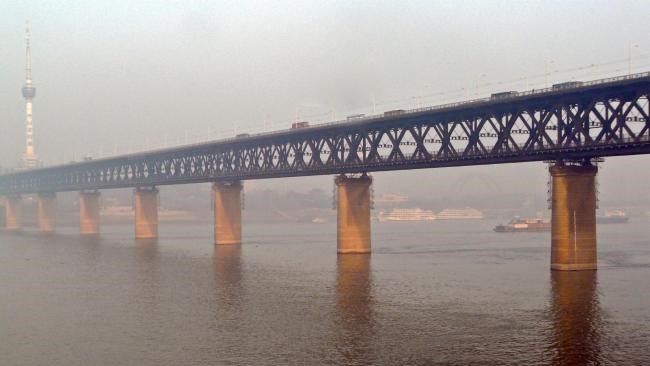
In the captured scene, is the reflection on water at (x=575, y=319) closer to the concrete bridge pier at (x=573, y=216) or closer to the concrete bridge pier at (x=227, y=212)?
the concrete bridge pier at (x=573, y=216)

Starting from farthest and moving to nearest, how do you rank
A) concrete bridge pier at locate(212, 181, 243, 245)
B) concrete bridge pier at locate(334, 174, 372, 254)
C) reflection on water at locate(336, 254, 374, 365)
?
1. concrete bridge pier at locate(212, 181, 243, 245)
2. concrete bridge pier at locate(334, 174, 372, 254)
3. reflection on water at locate(336, 254, 374, 365)

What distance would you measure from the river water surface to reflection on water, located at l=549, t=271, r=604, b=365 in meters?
0.13

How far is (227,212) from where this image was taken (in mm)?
133875

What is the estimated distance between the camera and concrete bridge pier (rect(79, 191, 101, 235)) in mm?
193875

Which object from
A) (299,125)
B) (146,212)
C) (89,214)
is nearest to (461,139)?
(299,125)

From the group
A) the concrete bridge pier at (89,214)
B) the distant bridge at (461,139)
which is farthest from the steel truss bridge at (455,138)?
the concrete bridge pier at (89,214)

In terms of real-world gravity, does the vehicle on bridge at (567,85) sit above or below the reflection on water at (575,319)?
above

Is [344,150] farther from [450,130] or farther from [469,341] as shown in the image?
[469,341]

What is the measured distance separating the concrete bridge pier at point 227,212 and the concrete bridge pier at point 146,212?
34536 millimetres

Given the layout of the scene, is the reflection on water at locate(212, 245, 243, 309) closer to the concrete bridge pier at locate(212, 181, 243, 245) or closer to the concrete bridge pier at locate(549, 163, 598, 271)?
the concrete bridge pier at locate(212, 181, 243, 245)

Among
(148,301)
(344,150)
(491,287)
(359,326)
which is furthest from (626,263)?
(148,301)

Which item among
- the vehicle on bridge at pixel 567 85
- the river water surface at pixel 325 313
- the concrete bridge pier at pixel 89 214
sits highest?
the vehicle on bridge at pixel 567 85

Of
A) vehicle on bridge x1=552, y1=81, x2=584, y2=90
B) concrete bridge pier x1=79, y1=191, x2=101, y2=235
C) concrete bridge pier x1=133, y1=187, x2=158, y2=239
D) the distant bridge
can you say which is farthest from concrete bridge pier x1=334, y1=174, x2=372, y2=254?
concrete bridge pier x1=79, y1=191, x2=101, y2=235

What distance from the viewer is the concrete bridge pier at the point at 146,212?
162m
